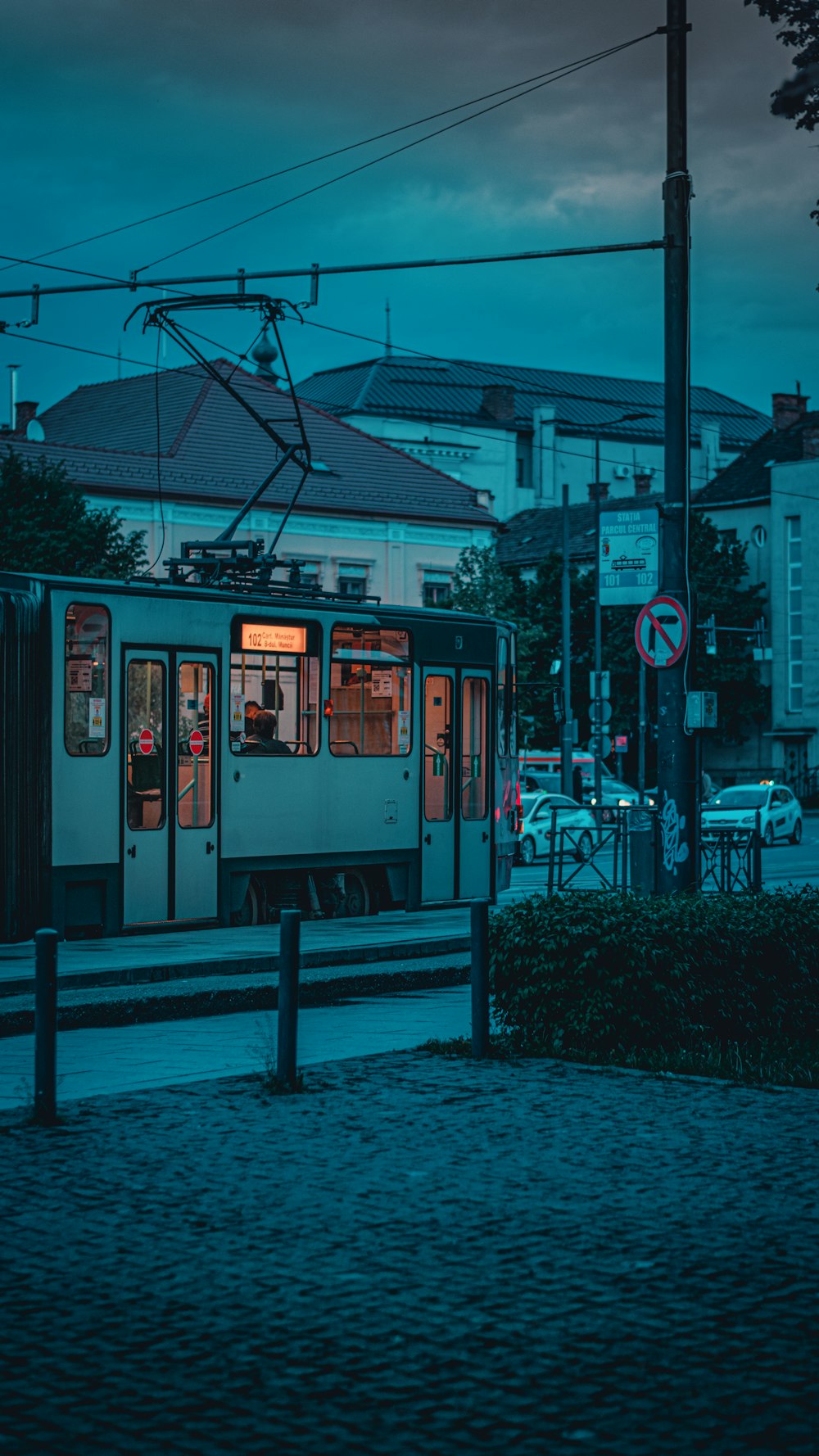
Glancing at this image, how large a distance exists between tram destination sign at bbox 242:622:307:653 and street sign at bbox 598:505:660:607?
385 centimetres

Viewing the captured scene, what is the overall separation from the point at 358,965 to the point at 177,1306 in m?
9.48

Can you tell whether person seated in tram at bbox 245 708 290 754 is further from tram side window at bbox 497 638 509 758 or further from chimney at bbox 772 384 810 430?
chimney at bbox 772 384 810 430

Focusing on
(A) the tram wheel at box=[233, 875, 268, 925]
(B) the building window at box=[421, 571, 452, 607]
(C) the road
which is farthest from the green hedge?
(B) the building window at box=[421, 571, 452, 607]

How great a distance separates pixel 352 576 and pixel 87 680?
3678cm

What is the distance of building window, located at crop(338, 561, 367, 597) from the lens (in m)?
52.7

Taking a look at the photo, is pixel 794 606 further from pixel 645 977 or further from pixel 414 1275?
pixel 414 1275

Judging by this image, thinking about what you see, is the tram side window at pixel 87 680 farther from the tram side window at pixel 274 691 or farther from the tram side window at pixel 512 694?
the tram side window at pixel 512 694

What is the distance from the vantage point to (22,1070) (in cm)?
998

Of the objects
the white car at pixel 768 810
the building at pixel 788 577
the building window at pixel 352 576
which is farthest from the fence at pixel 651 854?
the building at pixel 788 577

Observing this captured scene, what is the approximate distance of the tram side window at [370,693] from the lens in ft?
61.9

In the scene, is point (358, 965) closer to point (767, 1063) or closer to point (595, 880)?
point (767, 1063)

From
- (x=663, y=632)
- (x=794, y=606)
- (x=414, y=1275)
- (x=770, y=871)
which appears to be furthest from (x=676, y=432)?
(x=794, y=606)

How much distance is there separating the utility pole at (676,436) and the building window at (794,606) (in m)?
57.4

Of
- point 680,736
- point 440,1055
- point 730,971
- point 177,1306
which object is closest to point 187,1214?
point 177,1306
